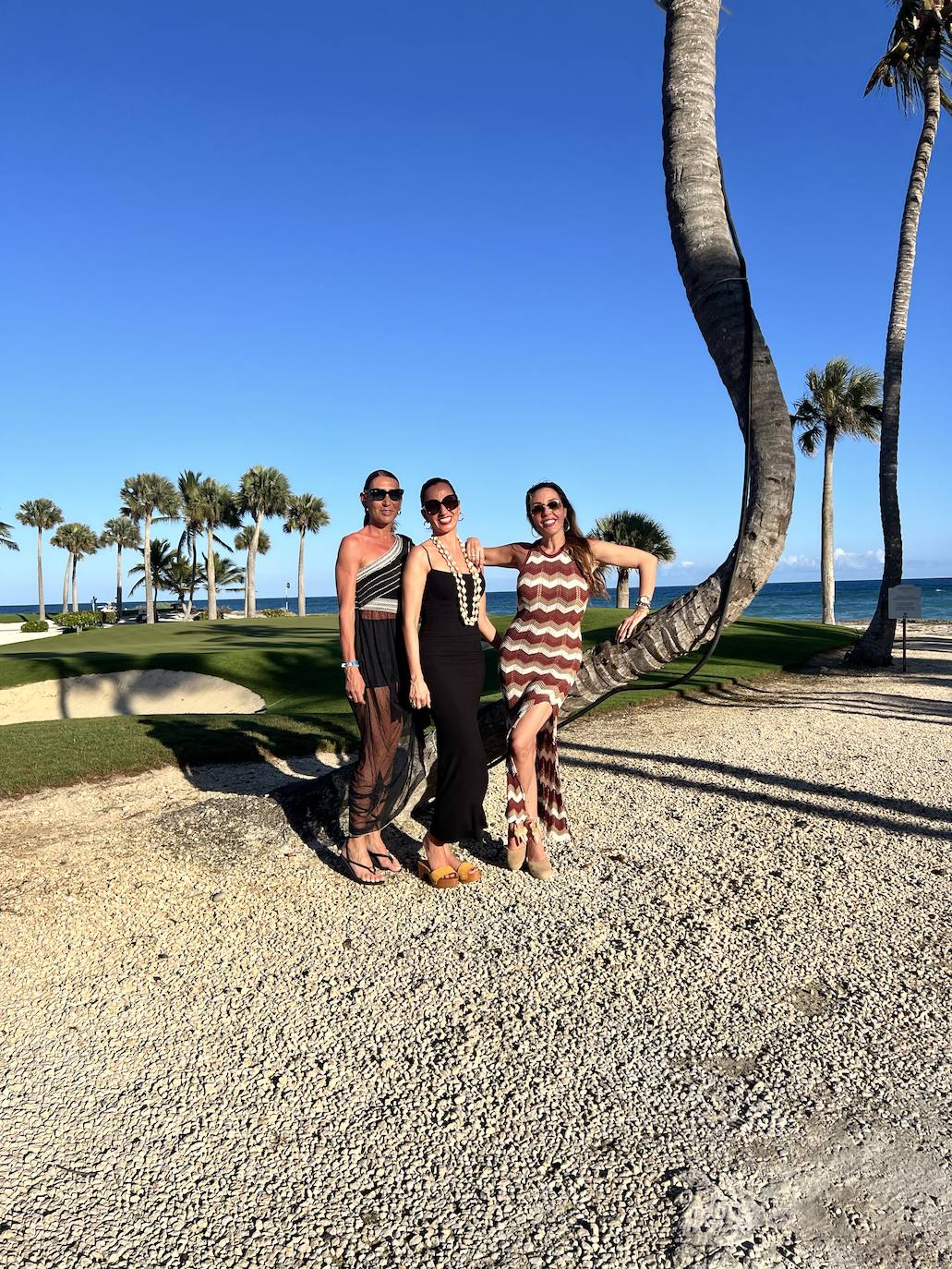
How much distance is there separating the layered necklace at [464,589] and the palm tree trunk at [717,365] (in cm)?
86

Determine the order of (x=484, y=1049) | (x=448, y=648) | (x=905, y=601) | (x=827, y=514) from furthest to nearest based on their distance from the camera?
(x=827, y=514)
(x=905, y=601)
(x=448, y=648)
(x=484, y=1049)

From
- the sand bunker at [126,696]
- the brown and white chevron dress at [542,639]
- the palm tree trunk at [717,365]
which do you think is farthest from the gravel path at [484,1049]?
the sand bunker at [126,696]

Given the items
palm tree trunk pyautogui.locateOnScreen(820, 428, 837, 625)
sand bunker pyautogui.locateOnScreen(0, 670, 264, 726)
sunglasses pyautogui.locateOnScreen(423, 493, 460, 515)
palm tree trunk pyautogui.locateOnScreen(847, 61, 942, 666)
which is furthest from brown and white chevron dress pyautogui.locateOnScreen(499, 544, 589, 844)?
palm tree trunk pyautogui.locateOnScreen(820, 428, 837, 625)

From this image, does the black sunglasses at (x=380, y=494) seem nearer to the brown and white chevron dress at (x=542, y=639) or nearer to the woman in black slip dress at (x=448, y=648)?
the woman in black slip dress at (x=448, y=648)

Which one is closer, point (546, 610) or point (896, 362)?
point (546, 610)

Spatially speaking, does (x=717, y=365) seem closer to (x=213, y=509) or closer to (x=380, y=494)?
(x=380, y=494)

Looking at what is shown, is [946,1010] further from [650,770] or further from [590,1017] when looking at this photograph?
[650,770]

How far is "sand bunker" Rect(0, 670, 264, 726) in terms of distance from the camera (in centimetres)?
1577

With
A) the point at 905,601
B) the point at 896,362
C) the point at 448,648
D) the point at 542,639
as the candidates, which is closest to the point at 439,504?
the point at 448,648

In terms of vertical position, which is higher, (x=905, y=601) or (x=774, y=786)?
(x=905, y=601)

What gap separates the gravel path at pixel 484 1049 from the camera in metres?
2.44

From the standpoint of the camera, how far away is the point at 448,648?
473 cm

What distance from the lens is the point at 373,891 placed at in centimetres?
512

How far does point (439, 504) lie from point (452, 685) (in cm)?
105
